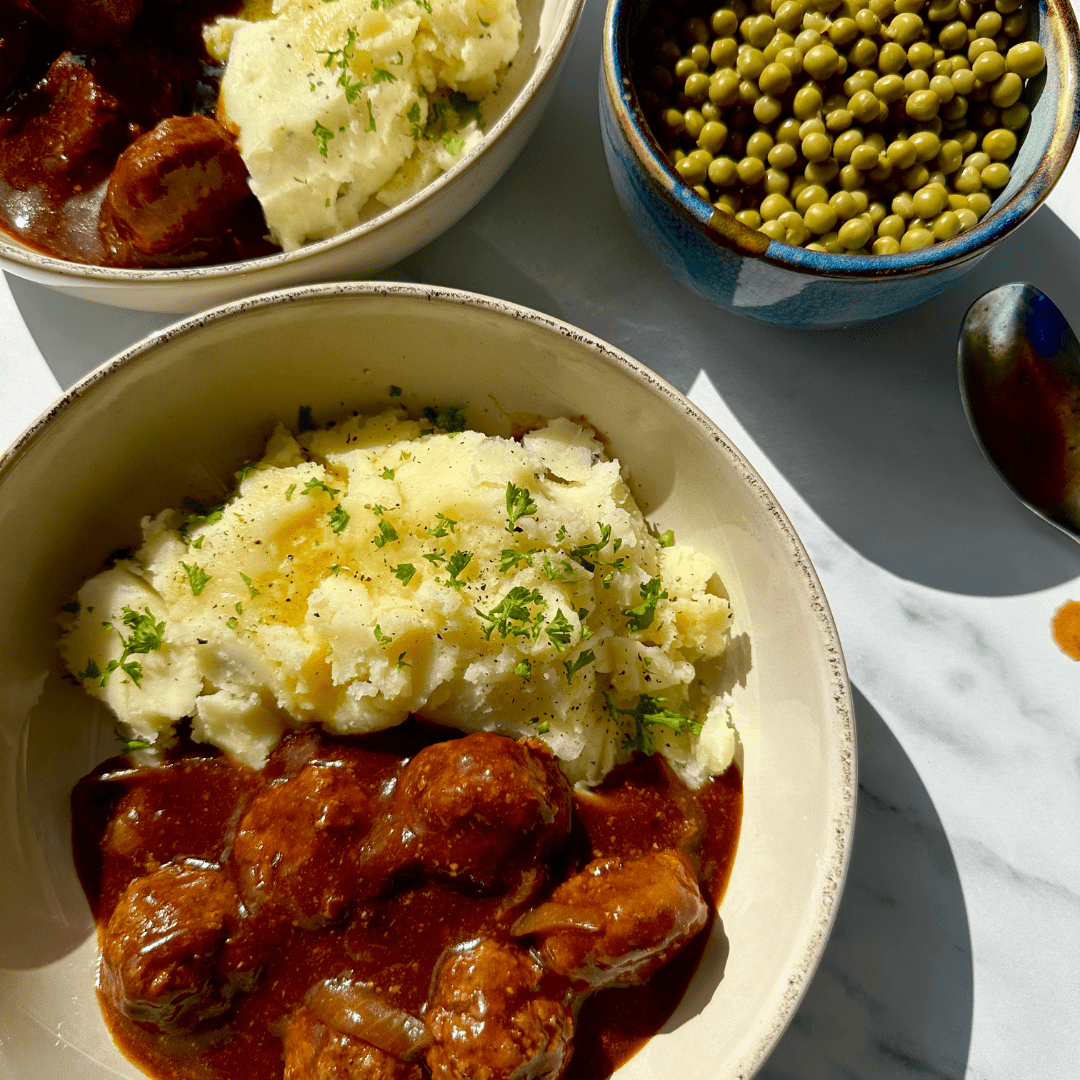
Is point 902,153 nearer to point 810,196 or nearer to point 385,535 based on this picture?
point 810,196

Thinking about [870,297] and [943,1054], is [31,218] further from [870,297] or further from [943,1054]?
[943,1054]

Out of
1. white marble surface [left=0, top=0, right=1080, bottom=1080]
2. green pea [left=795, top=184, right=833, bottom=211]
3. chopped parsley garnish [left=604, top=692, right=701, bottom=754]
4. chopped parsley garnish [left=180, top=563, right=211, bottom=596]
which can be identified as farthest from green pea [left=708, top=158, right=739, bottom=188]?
chopped parsley garnish [left=180, top=563, right=211, bottom=596]

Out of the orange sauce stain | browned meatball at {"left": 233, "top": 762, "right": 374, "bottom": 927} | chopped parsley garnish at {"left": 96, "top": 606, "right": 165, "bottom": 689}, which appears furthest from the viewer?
the orange sauce stain

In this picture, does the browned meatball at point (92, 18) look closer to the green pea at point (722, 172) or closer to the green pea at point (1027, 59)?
the green pea at point (722, 172)

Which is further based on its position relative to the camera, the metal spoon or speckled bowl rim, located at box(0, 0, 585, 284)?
the metal spoon

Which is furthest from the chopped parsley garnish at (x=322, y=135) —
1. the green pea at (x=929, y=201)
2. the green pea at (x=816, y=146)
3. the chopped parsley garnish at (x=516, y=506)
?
the green pea at (x=929, y=201)

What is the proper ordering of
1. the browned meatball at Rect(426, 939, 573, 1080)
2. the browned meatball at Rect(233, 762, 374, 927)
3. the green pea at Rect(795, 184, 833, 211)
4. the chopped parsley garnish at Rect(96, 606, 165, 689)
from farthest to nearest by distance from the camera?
the green pea at Rect(795, 184, 833, 211)
the chopped parsley garnish at Rect(96, 606, 165, 689)
the browned meatball at Rect(233, 762, 374, 927)
the browned meatball at Rect(426, 939, 573, 1080)

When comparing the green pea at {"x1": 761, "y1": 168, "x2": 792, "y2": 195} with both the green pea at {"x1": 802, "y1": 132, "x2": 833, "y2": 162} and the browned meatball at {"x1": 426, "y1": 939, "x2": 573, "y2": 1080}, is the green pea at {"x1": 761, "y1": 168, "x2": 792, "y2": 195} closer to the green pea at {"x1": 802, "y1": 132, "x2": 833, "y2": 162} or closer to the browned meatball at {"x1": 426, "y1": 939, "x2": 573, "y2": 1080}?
the green pea at {"x1": 802, "y1": 132, "x2": 833, "y2": 162}

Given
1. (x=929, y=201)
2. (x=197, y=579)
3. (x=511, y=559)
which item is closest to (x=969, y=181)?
(x=929, y=201)
